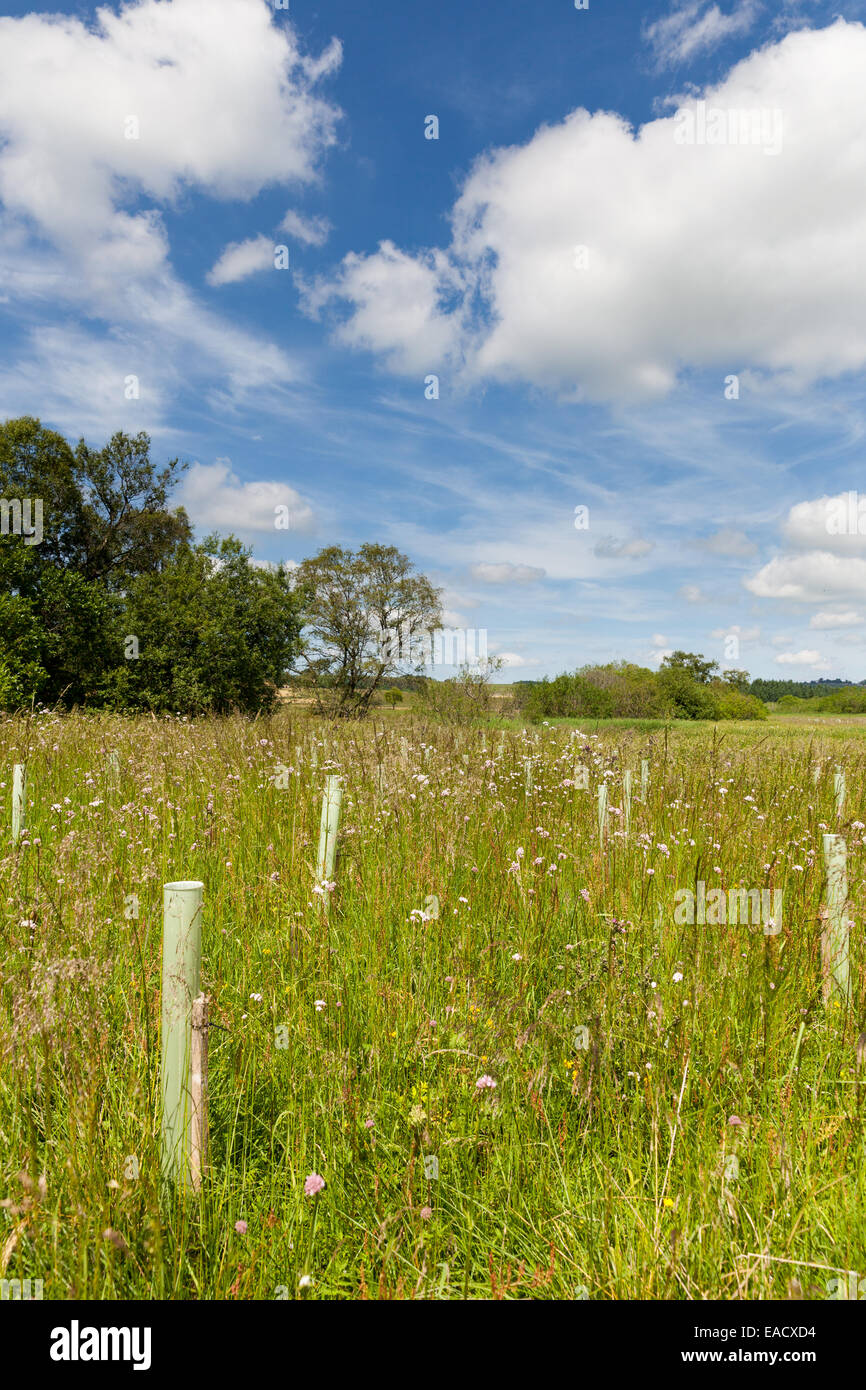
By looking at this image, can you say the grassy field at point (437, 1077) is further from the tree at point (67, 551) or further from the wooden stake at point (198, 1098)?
the tree at point (67, 551)

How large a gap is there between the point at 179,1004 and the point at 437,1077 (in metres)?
1.11

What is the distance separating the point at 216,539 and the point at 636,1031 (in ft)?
70.5

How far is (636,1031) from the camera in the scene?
8.48ft

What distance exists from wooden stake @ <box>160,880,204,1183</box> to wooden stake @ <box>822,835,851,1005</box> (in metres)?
2.74

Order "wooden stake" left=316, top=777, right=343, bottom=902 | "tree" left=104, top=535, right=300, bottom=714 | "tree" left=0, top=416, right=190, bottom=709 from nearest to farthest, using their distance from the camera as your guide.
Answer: "wooden stake" left=316, top=777, right=343, bottom=902 < "tree" left=0, top=416, right=190, bottom=709 < "tree" left=104, top=535, right=300, bottom=714

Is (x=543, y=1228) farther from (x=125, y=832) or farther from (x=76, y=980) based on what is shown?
(x=125, y=832)

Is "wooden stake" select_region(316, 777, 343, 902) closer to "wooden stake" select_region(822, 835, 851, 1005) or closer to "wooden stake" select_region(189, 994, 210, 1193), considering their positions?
"wooden stake" select_region(189, 994, 210, 1193)

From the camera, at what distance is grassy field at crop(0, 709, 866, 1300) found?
1.68 metres

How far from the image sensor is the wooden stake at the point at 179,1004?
183cm

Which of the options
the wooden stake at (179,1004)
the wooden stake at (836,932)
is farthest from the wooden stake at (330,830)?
the wooden stake at (836,932)

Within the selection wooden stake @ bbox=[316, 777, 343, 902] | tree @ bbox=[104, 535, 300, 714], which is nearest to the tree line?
tree @ bbox=[104, 535, 300, 714]
